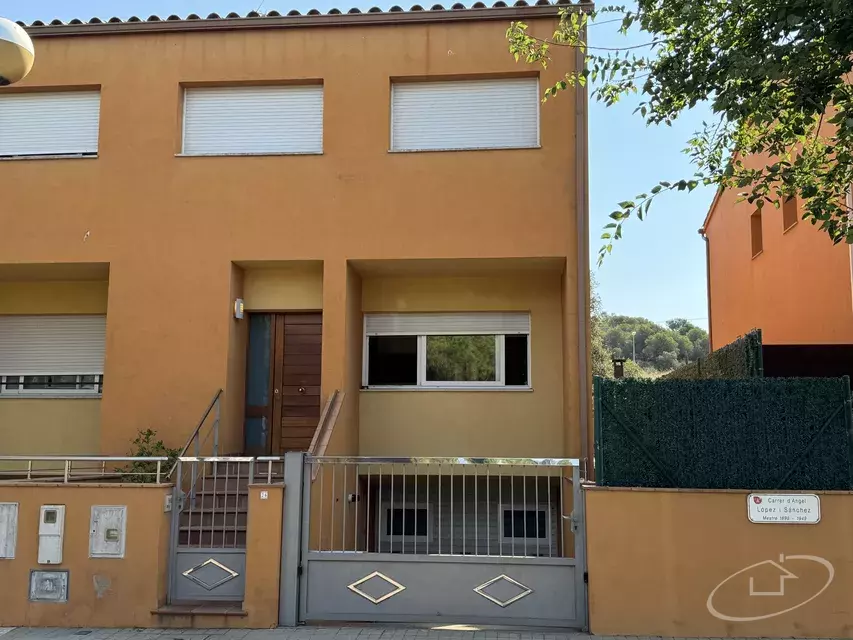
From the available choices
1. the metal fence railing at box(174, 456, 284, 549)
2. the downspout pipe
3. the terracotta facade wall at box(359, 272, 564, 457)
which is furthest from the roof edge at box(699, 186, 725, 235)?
the metal fence railing at box(174, 456, 284, 549)

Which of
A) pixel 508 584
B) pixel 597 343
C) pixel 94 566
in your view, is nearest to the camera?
pixel 508 584

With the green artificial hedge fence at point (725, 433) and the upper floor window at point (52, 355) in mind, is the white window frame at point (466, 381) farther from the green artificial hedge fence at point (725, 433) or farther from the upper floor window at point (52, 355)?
the upper floor window at point (52, 355)

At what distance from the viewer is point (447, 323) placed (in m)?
11.5

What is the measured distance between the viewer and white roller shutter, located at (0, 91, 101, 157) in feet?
36.9

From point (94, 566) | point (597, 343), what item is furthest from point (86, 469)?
point (597, 343)

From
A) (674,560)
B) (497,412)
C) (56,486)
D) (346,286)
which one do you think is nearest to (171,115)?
(346,286)

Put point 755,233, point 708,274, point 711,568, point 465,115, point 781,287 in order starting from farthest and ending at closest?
point 708,274 < point 755,233 < point 781,287 < point 465,115 < point 711,568

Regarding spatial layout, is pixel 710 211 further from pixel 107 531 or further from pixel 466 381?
pixel 107 531

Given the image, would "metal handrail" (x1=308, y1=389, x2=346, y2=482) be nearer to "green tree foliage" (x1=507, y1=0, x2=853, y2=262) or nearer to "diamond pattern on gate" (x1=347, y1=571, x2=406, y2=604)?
"diamond pattern on gate" (x1=347, y1=571, x2=406, y2=604)

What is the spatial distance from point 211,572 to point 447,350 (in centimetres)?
483

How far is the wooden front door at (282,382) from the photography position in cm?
1118

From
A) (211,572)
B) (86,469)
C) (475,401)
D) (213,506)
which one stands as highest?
(475,401)

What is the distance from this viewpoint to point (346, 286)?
10469 millimetres

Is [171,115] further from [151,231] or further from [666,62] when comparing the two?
[666,62]
